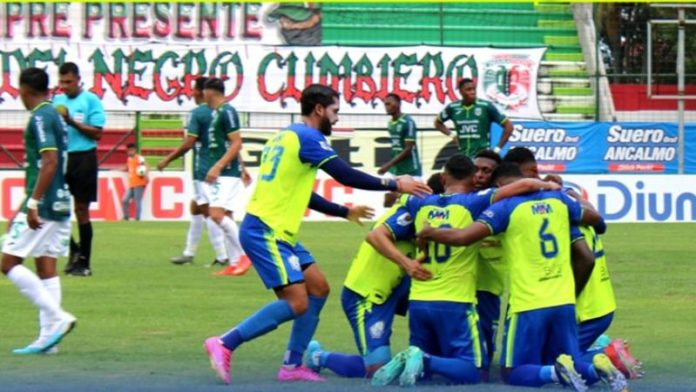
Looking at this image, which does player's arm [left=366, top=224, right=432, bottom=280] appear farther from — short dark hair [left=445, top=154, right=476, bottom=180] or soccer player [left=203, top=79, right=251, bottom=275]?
soccer player [left=203, top=79, right=251, bottom=275]

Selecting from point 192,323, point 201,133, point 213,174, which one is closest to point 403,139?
point 201,133

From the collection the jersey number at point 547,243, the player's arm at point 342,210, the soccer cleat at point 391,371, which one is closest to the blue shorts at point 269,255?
the player's arm at point 342,210

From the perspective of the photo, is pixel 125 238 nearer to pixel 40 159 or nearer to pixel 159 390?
pixel 40 159

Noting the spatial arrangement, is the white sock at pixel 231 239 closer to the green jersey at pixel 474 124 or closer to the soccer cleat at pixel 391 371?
the green jersey at pixel 474 124

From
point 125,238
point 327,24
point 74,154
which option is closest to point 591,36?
point 327,24

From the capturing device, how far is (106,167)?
104ft

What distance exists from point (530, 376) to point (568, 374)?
0.47 metres

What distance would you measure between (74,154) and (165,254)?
3.54 metres

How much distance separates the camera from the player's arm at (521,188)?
8.55m

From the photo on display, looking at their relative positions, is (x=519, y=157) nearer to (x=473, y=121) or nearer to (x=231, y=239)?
(x=231, y=239)

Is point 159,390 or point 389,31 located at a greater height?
point 389,31

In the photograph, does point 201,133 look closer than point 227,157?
No

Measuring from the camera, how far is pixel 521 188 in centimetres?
855

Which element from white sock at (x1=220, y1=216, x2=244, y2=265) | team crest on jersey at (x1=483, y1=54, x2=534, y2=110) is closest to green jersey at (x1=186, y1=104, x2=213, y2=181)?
white sock at (x1=220, y1=216, x2=244, y2=265)
